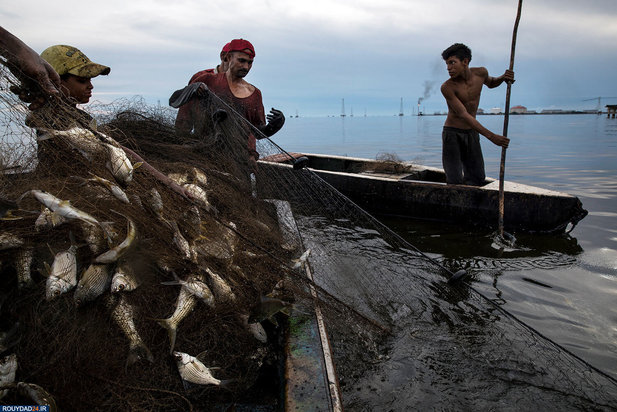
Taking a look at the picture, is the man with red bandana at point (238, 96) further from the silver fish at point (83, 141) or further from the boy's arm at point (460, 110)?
the boy's arm at point (460, 110)

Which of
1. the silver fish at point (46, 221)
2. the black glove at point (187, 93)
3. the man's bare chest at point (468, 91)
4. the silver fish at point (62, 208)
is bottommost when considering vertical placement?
the silver fish at point (46, 221)

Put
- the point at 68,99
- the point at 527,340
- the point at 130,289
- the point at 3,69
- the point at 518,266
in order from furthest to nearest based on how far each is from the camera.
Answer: the point at 518,266
the point at 527,340
the point at 68,99
the point at 3,69
the point at 130,289

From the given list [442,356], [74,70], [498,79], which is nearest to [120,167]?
[74,70]

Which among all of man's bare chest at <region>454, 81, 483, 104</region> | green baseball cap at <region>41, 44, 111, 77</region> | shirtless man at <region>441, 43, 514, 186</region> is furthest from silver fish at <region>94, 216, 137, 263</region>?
man's bare chest at <region>454, 81, 483, 104</region>

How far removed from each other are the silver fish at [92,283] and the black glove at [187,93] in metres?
3.52

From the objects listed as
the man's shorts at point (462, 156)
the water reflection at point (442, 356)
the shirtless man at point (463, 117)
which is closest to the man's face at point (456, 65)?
the shirtless man at point (463, 117)

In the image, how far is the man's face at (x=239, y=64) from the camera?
237 inches

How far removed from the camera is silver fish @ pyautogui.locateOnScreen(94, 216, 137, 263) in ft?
7.42

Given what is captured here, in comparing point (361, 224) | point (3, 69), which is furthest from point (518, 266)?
point (3, 69)

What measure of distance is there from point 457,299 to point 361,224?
3.14 metres

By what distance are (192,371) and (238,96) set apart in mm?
4896

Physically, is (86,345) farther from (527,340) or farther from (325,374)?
(527,340)

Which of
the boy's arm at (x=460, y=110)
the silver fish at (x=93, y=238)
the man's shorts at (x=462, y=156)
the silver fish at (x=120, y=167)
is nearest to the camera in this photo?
the silver fish at (x=93, y=238)

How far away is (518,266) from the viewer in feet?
19.0
